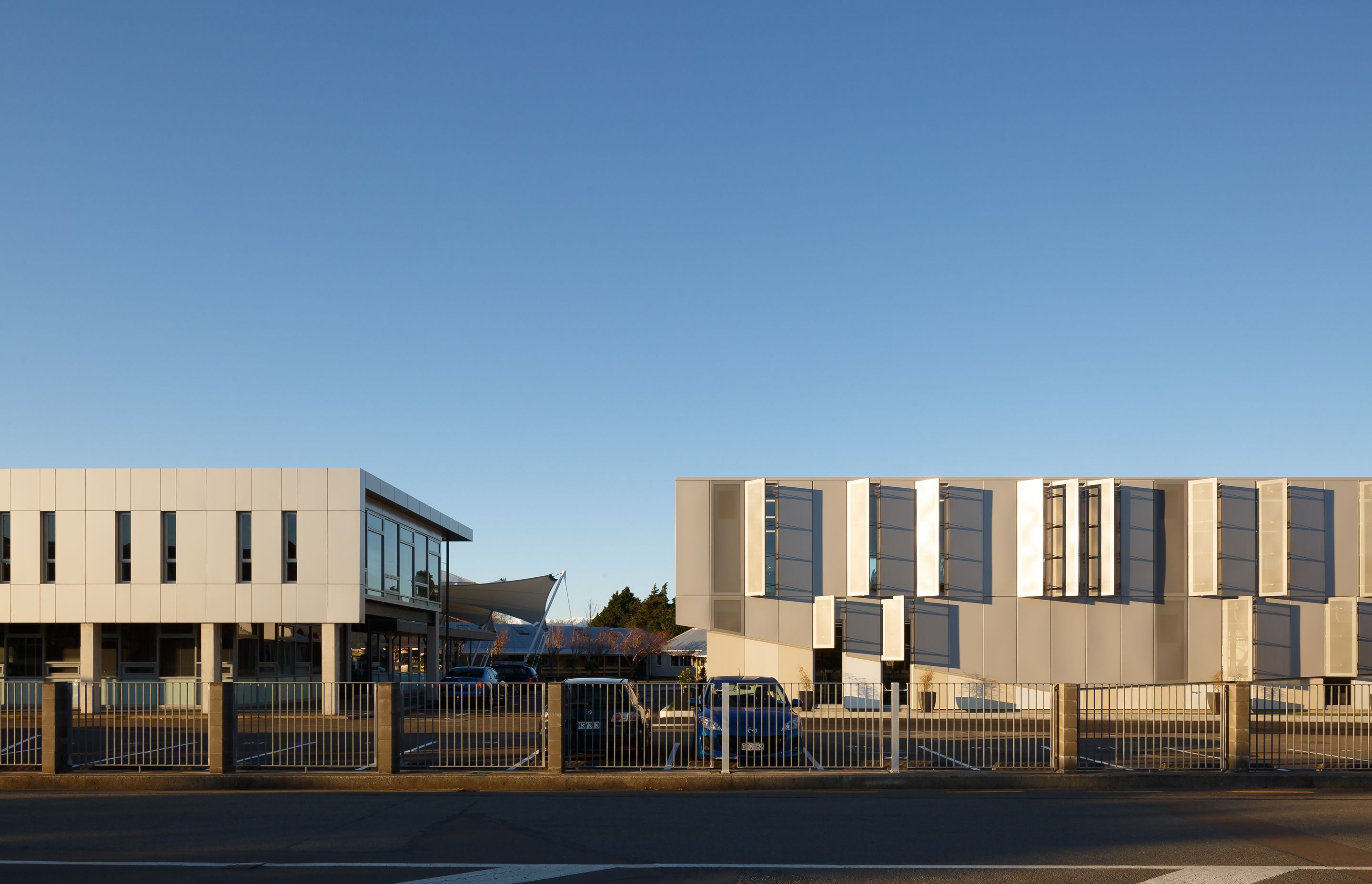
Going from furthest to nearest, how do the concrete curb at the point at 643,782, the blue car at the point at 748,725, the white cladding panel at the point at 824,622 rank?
the white cladding panel at the point at 824,622
the blue car at the point at 748,725
the concrete curb at the point at 643,782

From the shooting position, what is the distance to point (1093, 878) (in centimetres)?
994

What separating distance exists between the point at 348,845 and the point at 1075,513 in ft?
95.1

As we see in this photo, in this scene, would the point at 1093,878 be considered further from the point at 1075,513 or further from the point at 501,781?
the point at 1075,513

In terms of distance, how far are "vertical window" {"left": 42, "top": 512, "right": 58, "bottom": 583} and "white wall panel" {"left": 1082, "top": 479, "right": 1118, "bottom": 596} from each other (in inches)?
1283

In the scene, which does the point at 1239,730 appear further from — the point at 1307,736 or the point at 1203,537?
the point at 1203,537

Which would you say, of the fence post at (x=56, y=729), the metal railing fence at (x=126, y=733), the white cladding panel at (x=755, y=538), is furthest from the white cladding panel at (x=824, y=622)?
the fence post at (x=56, y=729)

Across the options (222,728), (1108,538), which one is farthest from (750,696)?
(1108,538)

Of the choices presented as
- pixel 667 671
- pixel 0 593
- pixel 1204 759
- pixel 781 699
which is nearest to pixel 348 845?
pixel 781 699

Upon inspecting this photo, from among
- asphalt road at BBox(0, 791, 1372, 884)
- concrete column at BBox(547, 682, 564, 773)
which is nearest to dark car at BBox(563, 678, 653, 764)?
concrete column at BBox(547, 682, 564, 773)

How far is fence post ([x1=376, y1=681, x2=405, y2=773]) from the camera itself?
55.2ft

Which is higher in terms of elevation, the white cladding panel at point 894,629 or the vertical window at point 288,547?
the vertical window at point 288,547

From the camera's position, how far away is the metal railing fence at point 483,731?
17.3m

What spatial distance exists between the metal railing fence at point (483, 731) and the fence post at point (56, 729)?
4806 millimetres

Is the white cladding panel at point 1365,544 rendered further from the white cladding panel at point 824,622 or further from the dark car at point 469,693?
the dark car at point 469,693
